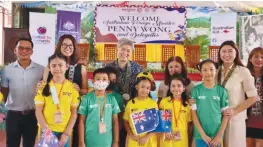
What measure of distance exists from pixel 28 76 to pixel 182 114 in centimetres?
144

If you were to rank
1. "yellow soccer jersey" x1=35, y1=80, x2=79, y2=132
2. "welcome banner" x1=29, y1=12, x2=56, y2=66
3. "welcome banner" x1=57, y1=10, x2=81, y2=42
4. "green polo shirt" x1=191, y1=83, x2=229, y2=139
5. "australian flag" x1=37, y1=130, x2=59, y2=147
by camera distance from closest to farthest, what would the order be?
"australian flag" x1=37, y1=130, x2=59, y2=147 → "yellow soccer jersey" x1=35, y1=80, x2=79, y2=132 → "green polo shirt" x1=191, y1=83, x2=229, y2=139 → "welcome banner" x1=29, y1=12, x2=56, y2=66 → "welcome banner" x1=57, y1=10, x2=81, y2=42

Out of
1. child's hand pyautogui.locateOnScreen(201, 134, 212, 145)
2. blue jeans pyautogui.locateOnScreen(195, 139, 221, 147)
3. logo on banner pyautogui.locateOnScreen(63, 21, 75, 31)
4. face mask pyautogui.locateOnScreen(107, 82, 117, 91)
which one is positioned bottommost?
blue jeans pyautogui.locateOnScreen(195, 139, 221, 147)

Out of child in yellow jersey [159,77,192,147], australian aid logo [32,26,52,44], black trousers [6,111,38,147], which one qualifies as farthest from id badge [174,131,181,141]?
australian aid logo [32,26,52,44]

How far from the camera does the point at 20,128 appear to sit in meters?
2.97

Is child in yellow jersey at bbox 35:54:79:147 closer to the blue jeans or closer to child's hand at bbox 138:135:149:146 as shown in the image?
child's hand at bbox 138:135:149:146

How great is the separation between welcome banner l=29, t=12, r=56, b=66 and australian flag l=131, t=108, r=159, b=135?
10.2 feet

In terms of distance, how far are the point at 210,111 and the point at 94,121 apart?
38.6 inches

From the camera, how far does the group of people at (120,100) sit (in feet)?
8.80

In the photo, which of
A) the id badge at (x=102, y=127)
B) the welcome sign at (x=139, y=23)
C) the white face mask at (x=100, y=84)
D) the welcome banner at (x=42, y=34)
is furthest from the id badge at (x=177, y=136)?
the welcome sign at (x=139, y=23)

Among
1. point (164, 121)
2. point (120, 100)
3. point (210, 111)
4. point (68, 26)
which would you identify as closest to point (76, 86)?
point (120, 100)

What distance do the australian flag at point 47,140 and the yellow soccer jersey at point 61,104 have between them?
0.31ft

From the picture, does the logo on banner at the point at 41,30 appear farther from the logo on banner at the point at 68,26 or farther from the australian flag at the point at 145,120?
the australian flag at the point at 145,120

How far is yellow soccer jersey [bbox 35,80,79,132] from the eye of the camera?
2625 mm

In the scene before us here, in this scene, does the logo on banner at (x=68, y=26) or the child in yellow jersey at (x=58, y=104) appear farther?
the logo on banner at (x=68, y=26)
